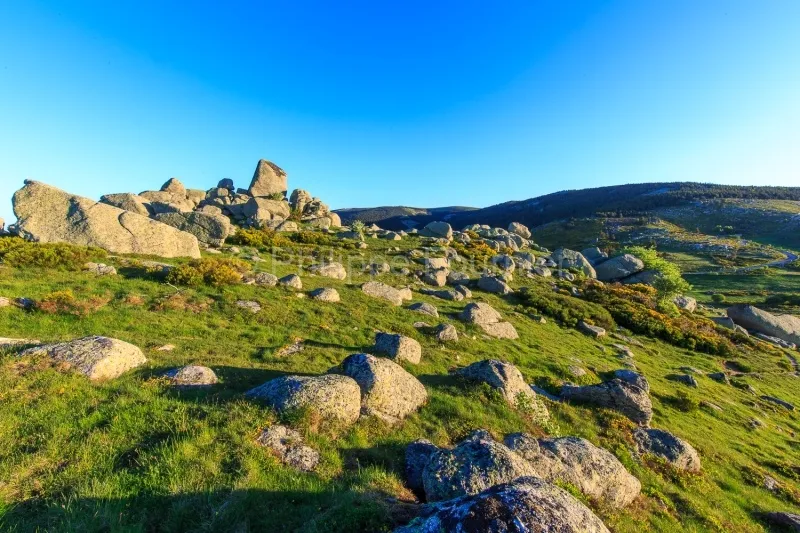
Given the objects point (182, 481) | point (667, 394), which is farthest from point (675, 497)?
point (182, 481)

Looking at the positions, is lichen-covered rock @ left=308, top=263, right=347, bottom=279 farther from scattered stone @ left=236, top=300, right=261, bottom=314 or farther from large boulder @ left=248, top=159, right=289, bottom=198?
large boulder @ left=248, top=159, right=289, bottom=198

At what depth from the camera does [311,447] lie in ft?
28.6

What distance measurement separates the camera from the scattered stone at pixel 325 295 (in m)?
24.9

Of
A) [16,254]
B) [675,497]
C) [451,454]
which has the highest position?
[16,254]

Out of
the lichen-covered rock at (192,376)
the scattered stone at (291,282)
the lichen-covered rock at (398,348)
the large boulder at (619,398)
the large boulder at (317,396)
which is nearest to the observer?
the large boulder at (317,396)

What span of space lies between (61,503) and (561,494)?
27.3ft

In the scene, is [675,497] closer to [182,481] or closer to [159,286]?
[182,481]

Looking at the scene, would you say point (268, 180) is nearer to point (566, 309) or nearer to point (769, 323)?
point (566, 309)

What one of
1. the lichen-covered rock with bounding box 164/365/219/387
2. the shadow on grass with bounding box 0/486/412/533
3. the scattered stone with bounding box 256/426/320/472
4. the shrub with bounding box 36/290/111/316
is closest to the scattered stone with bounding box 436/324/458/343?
the lichen-covered rock with bounding box 164/365/219/387

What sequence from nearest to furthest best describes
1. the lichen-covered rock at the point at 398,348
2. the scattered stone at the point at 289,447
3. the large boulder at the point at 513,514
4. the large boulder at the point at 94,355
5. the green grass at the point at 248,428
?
1. the large boulder at the point at 513,514
2. the green grass at the point at 248,428
3. the scattered stone at the point at 289,447
4. the large boulder at the point at 94,355
5. the lichen-covered rock at the point at 398,348

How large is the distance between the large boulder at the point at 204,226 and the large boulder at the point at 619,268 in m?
66.1

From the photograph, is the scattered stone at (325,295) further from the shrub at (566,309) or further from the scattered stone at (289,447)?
the shrub at (566,309)

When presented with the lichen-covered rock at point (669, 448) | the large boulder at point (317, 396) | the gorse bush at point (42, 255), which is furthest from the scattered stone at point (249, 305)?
the lichen-covered rock at point (669, 448)

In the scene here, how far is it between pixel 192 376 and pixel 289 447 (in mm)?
4891
